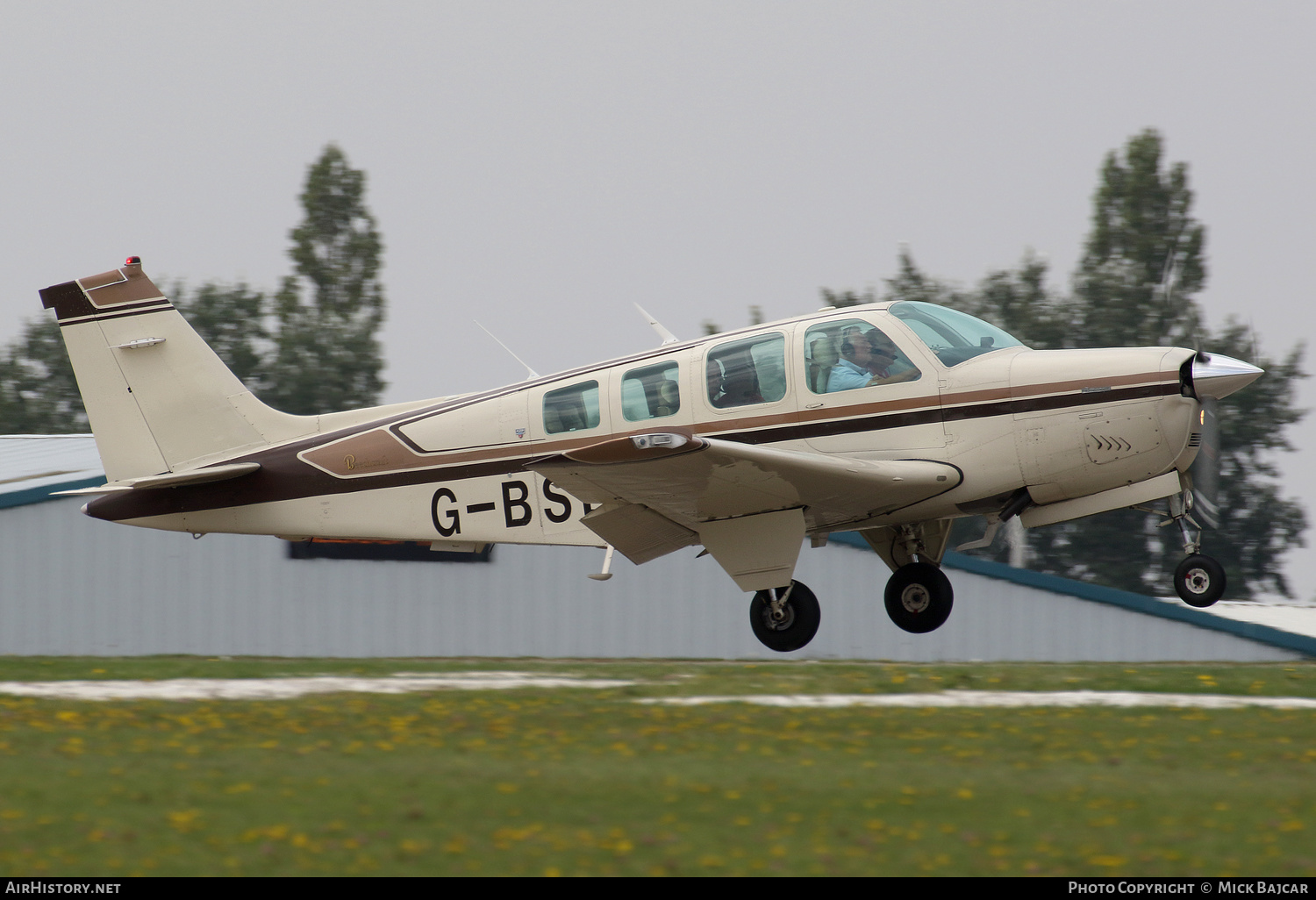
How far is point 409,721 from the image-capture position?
8.85 meters

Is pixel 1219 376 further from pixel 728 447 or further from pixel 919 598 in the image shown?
pixel 728 447

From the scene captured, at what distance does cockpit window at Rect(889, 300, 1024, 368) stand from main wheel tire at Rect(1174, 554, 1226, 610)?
2.44m

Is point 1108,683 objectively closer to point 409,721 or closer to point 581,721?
point 581,721

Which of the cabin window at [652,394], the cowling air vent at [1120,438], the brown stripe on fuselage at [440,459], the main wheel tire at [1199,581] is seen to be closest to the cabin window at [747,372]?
the brown stripe on fuselage at [440,459]

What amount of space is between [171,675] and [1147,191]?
3888 cm

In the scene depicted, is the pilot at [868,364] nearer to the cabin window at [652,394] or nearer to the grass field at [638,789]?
the cabin window at [652,394]

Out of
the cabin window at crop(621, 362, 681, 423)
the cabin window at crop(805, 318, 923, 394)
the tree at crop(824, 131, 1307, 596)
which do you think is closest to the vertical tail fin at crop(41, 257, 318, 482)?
the cabin window at crop(621, 362, 681, 423)

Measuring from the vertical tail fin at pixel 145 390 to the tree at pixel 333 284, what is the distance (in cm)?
3116

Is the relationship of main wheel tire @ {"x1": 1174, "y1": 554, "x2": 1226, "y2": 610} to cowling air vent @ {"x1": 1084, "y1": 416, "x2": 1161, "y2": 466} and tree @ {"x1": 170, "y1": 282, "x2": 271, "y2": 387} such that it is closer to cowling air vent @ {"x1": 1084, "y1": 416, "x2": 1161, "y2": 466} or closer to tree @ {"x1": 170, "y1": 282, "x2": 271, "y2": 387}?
cowling air vent @ {"x1": 1084, "y1": 416, "x2": 1161, "y2": 466}

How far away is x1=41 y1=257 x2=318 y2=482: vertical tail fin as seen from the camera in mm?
14422

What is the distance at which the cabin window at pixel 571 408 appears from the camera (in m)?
12.7

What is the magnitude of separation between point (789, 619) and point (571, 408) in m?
2.84

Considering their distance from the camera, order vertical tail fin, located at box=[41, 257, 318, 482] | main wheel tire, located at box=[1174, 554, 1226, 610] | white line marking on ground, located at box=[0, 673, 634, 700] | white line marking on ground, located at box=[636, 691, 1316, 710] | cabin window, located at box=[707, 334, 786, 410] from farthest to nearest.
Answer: vertical tail fin, located at box=[41, 257, 318, 482] < cabin window, located at box=[707, 334, 786, 410] < main wheel tire, located at box=[1174, 554, 1226, 610] < white line marking on ground, located at box=[0, 673, 634, 700] < white line marking on ground, located at box=[636, 691, 1316, 710]
